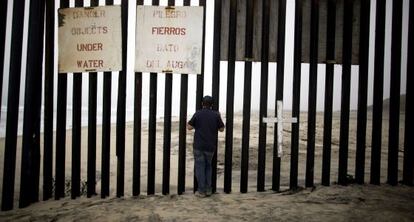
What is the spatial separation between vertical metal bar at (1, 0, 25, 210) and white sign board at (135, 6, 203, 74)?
5.61 ft

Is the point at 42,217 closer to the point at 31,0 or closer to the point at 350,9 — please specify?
the point at 31,0

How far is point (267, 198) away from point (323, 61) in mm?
2303

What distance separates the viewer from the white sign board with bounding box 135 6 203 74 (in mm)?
4715

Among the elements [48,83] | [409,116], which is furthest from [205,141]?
[409,116]

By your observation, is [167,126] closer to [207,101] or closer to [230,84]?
[207,101]

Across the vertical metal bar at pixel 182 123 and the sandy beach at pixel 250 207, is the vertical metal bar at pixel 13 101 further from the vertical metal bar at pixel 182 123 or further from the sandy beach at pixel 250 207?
the vertical metal bar at pixel 182 123

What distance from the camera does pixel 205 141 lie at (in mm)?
4863

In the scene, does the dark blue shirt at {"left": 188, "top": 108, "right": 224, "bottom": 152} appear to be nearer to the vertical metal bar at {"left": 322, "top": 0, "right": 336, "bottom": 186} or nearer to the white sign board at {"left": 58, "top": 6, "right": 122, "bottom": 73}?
the white sign board at {"left": 58, "top": 6, "right": 122, "bottom": 73}

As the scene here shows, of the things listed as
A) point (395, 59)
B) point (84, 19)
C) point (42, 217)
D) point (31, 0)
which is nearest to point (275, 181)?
point (395, 59)

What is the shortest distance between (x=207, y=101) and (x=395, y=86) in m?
3.03

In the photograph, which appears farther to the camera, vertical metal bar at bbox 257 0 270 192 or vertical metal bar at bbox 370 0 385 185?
vertical metal bar at bbox 370 0 385 185

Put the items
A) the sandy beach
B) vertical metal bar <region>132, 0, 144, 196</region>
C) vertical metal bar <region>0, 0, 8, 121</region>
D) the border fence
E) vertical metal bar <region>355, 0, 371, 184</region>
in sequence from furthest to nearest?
vertical metal bar <region>355, 0, 371, 184</region> < vertical metal bar <region>132, 0, 144, 196</region> < the border fence < vertical metal bar <region>0, 0, 8, 121</region> < the sandy beach

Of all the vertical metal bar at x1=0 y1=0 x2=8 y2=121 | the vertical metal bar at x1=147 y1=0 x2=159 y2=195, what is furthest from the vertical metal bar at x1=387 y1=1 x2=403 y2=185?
the vertical metal bar at x1=0 y1=0 x2=8 y2=121

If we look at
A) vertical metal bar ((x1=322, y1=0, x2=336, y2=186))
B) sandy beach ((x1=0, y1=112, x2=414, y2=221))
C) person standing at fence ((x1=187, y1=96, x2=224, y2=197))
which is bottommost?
sandy beach ((x1=0, y1=112, x2=414, y2=221))
